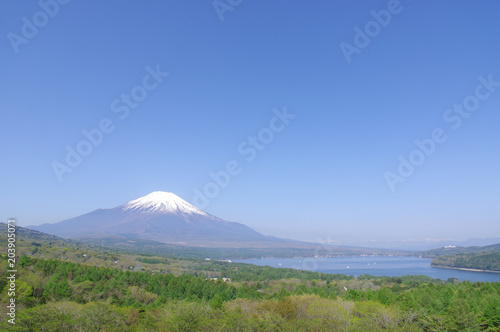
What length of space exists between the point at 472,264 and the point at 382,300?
302 feet

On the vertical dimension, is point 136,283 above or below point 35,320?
below

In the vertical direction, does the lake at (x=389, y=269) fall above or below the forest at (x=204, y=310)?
below

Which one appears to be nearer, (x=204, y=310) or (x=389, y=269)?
(x=204, y=310)

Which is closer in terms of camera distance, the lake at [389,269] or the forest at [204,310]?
the forest at [204,310]

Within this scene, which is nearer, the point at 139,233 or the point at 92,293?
the point at 92,293

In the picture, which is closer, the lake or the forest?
the forest

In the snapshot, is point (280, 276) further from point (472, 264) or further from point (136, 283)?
point (472, 264)

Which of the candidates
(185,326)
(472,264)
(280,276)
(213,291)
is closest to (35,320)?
(185,326)

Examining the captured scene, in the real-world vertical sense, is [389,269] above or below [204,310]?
below

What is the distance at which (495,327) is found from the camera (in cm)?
2080

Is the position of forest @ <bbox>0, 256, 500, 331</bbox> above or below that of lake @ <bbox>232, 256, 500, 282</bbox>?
above

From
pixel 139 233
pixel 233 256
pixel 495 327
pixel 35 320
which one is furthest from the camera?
pixel 139 233

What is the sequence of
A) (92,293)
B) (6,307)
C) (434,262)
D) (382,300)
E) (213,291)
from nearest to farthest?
(6,307)
(382,300)
(92,293)
(213,291)
(434,262)

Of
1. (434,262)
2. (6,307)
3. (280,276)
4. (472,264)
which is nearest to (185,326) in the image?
(6,307)
